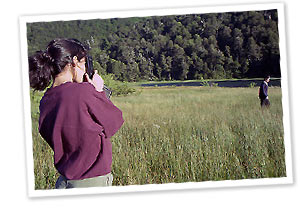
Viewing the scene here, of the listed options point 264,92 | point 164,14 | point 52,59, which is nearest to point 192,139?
point 264,92

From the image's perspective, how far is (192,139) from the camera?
2.79m

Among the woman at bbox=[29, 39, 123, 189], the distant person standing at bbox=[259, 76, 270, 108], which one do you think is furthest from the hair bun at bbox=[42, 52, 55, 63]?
the distant person standing at bbox=[259, 76, 270, 108]

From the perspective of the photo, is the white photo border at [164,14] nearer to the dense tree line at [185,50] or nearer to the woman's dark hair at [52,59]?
the dense tree line at [185,50]

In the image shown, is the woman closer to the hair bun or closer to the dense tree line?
the hair bun

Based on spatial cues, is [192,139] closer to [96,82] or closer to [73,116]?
[96,82]

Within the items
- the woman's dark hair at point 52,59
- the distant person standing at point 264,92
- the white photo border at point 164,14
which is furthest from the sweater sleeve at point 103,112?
the distant person standing at point 264,92

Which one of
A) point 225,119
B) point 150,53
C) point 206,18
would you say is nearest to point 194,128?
point 225,119

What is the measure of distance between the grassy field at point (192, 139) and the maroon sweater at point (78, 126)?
3.36 ft

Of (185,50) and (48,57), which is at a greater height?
(185,50)

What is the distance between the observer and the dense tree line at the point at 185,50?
8.61 ft

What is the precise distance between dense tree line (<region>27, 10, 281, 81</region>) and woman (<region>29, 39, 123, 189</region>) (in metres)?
1.25

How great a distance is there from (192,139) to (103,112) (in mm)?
1640

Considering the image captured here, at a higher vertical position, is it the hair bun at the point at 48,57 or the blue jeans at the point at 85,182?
the hair bun at the point at 48,57

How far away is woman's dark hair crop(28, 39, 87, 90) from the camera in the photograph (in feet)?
4.51
